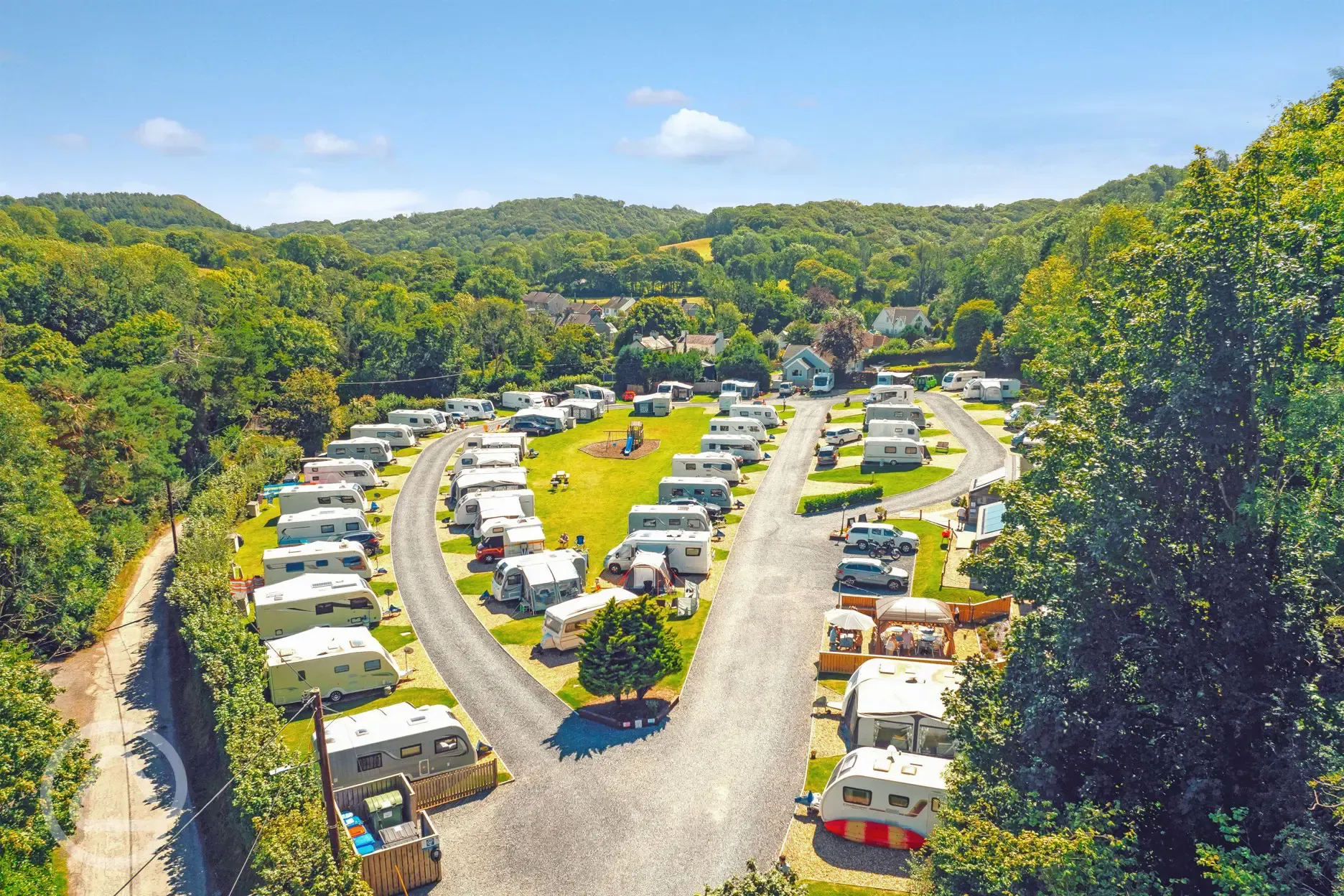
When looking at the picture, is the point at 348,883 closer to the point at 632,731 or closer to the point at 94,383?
the point at 632,731

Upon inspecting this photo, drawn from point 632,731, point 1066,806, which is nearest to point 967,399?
point 632,731

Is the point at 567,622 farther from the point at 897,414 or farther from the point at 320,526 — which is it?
the point at 897,414

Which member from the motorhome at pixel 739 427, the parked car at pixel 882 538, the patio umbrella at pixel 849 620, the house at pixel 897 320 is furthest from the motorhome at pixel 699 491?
the house at pixel 897 320

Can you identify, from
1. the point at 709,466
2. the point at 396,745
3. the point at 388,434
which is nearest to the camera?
the point at 396,745

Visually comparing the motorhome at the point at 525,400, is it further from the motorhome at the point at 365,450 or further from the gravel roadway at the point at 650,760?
the gravel roadway at the point at 650,760

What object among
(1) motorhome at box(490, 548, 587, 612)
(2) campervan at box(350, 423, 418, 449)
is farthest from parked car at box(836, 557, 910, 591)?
(2) campervan at box(350, 423, 418, 449)

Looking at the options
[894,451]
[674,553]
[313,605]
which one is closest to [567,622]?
[674,553]

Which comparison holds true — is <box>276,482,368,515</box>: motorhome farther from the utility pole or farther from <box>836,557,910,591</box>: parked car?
the utility pole
